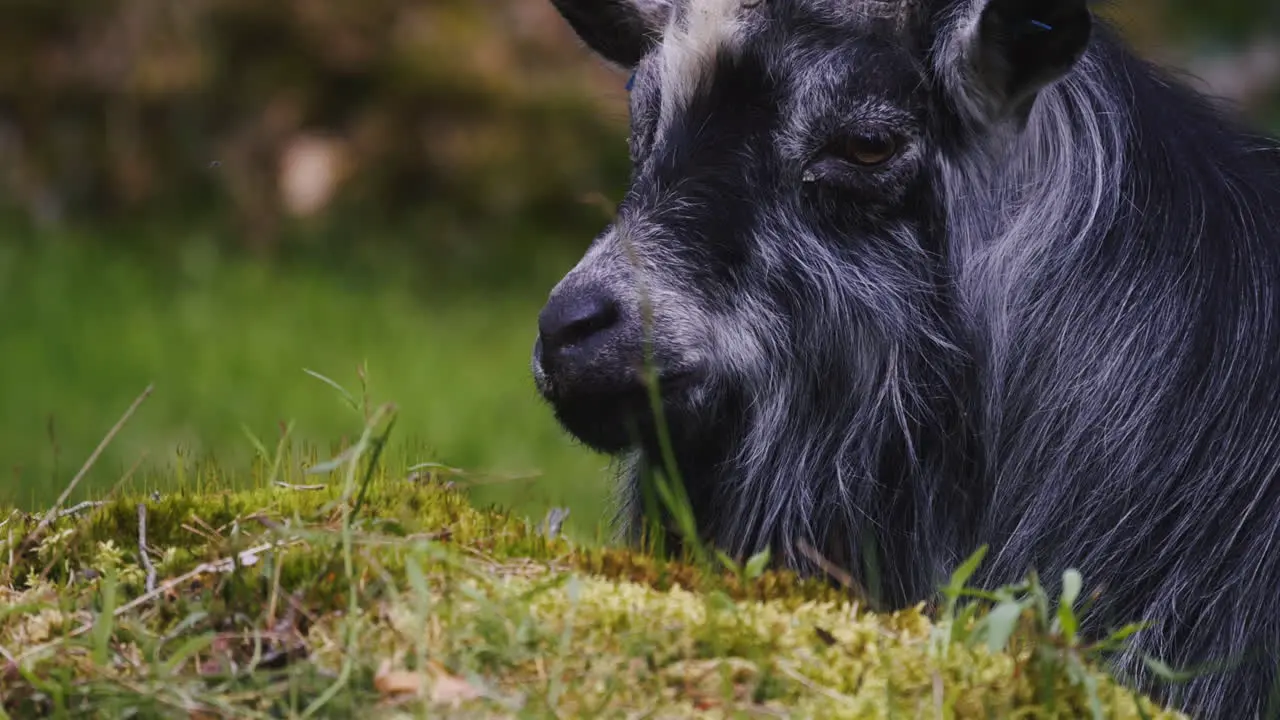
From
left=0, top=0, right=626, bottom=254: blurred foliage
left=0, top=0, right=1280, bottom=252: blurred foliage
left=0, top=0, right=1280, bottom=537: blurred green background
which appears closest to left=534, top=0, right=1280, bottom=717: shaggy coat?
left=0, top=0, right=1280, bottom=537: blurred green background

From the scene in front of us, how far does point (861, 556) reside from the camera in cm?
418

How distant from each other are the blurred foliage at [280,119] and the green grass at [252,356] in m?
0.63

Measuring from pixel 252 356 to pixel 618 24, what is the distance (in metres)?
6.19

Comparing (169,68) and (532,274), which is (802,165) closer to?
(532,274)

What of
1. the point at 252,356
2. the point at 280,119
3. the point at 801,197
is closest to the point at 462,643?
the point at 801,197

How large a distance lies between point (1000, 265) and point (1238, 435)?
71 cm

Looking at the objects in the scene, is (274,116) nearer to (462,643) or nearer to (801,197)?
(801,197)

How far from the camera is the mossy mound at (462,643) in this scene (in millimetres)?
2717

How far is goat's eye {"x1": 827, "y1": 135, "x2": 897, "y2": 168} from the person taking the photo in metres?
4.16

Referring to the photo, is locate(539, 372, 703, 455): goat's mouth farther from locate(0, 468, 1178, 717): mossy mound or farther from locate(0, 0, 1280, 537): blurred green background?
locate(0, 0, 1280, 537): blurred green background

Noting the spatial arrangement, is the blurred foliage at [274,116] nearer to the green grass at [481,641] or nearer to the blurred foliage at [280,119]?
the blurred foliage at [280,119]

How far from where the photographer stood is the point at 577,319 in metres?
3.91

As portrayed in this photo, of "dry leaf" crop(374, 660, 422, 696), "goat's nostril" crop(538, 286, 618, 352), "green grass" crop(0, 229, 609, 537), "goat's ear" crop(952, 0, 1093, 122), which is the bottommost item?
"green grass" crop(0, 229, 609, 537)

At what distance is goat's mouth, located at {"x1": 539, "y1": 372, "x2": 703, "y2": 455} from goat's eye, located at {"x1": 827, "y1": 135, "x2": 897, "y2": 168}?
0.68 m
